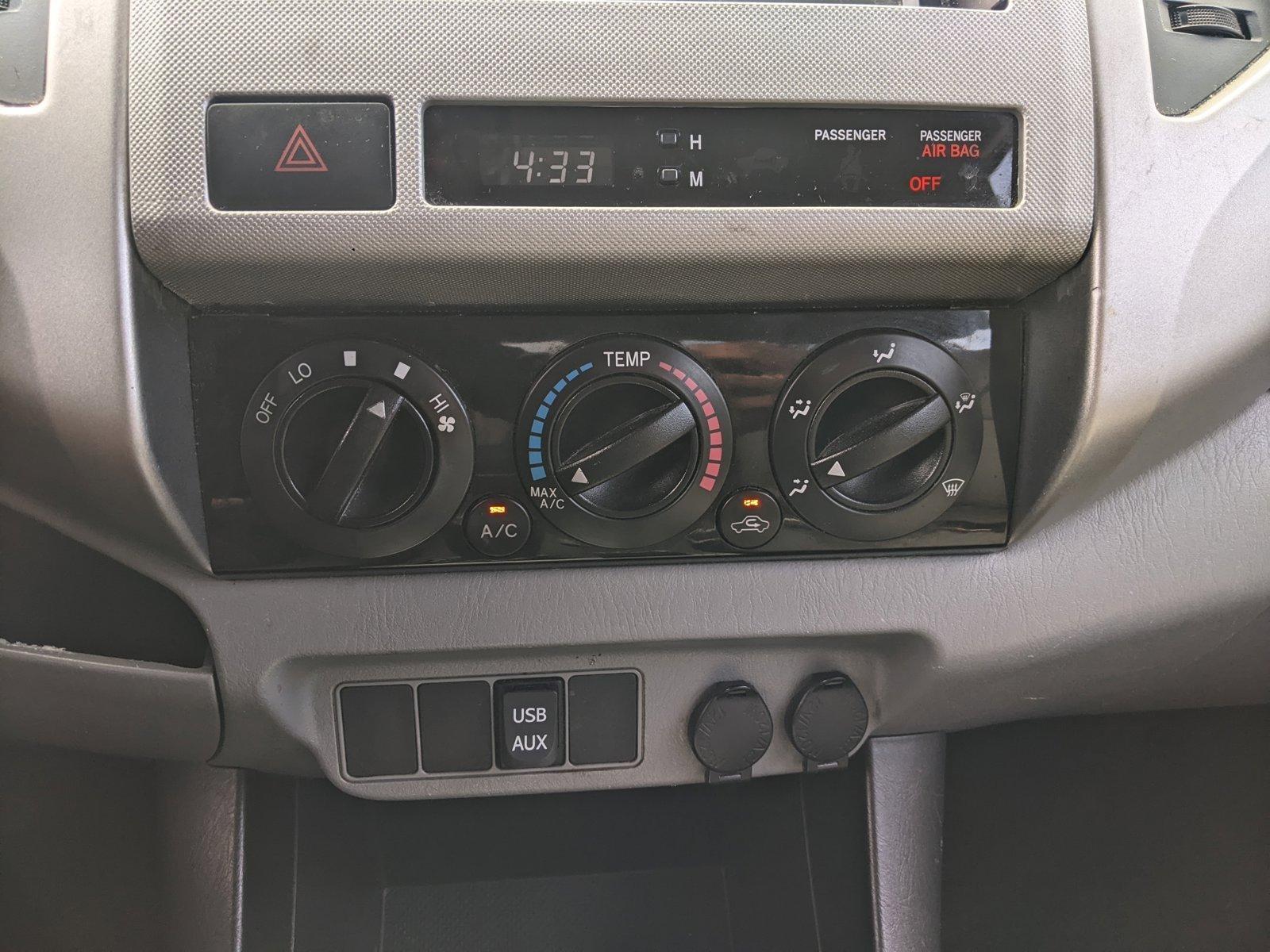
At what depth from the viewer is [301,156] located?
1.72 feet

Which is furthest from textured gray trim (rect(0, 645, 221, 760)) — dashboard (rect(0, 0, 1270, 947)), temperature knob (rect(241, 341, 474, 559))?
temperature knob (rect(241, 341, 474, 559))

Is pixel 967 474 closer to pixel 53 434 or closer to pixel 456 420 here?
pixel 456 420

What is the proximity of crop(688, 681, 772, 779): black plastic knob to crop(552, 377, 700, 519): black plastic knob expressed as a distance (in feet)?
0.52

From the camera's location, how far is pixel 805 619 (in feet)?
2.09

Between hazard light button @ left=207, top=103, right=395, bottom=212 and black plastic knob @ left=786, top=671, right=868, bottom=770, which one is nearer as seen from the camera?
hazard light button @ left=207, top=103, right=395, bottom=212

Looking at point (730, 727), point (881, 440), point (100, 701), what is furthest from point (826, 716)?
point (100, 701)

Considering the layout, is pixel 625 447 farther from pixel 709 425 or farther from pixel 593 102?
pixel 593 102

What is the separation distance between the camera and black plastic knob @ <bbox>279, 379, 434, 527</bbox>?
564 millimetres

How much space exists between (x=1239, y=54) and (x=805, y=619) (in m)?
0.46

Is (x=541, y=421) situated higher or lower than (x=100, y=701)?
higher

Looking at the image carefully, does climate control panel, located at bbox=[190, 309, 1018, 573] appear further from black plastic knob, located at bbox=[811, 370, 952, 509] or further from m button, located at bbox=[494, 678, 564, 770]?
m button, located at bbox=[494, 678, 564, 770]

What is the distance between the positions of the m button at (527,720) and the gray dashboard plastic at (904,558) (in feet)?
0.07

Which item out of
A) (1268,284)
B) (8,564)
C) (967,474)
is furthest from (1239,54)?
(8,564)

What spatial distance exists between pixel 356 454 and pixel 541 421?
11 cm
